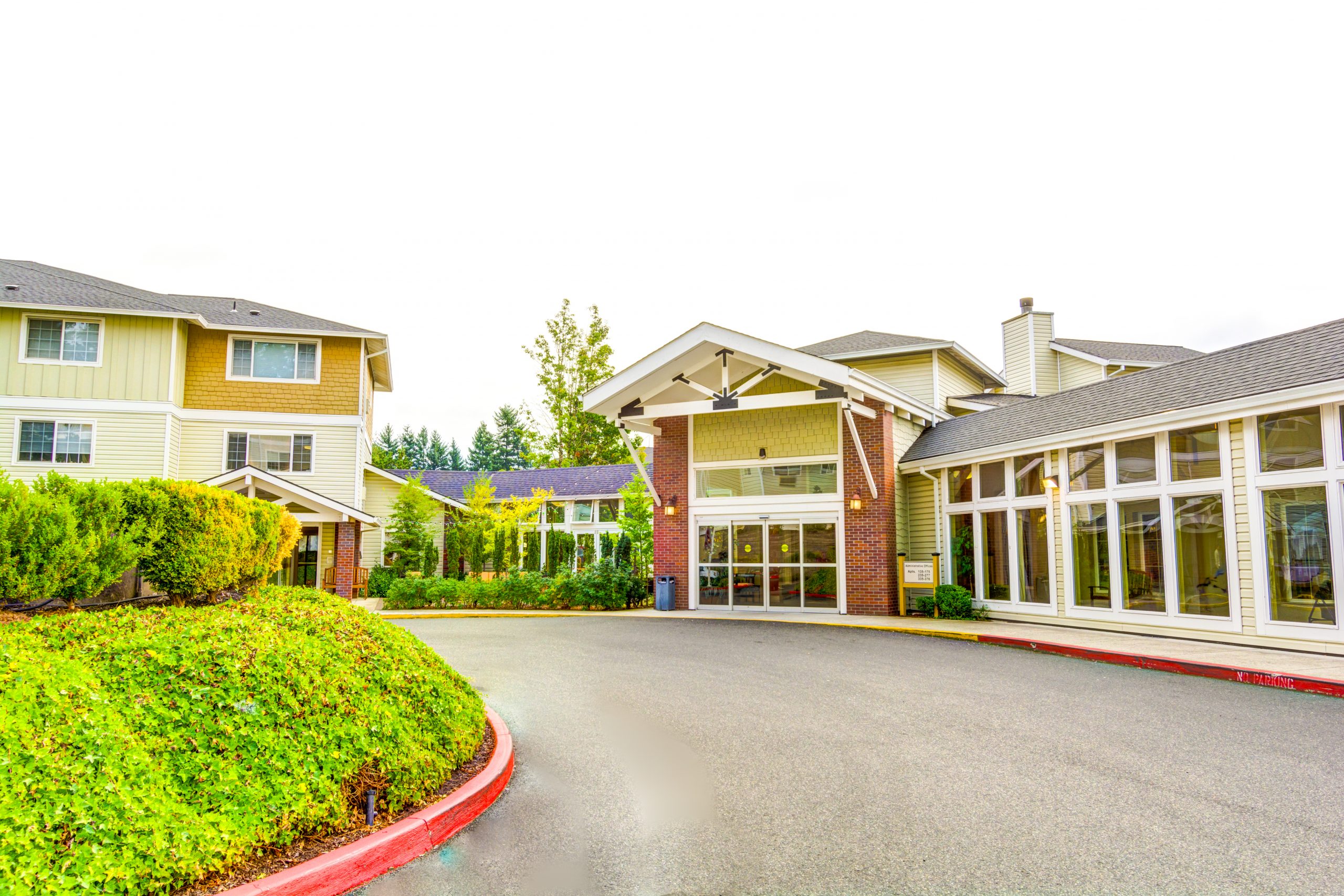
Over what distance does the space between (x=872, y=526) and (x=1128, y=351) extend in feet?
53.5

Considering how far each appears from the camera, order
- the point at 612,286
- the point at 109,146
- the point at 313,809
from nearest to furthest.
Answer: the point at 313,809 → the point at 109,146 → the point at 612,286

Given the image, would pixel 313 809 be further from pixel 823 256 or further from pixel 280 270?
pixel 280 270

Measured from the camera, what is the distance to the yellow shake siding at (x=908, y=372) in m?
20.7

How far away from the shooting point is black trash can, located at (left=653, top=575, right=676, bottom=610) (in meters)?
17.3

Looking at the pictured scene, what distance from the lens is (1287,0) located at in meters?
11.2

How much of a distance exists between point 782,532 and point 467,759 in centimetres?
1220

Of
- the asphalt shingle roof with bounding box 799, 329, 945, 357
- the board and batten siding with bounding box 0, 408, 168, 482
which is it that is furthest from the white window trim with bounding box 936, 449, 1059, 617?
the board and batten siding with bounding box 0, 408, 168, 482

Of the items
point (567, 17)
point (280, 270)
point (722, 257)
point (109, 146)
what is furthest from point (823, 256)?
point (280, 270)

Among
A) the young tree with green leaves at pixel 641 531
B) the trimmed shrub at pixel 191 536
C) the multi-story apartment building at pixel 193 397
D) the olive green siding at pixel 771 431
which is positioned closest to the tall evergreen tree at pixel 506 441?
the multi-story apartment building at pixel 193 397

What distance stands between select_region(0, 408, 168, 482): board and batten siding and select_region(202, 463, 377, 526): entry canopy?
63.3 inches

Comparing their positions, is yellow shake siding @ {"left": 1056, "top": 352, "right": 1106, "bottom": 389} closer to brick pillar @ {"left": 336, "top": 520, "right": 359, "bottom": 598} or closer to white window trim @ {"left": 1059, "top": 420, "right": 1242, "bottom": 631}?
white window trim @ {"left": 1059, "top": 420, "right": 1242, "bottom": 631}

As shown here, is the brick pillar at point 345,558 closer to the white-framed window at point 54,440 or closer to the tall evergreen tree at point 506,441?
the white-framed window at point 54,440

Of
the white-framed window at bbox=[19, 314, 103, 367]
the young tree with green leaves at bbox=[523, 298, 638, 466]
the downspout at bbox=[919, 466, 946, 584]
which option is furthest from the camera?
the young tree with green leaves at bbox=[523, 298, 638, 466]

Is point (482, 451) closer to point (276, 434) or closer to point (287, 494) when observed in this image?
point (276, 434)
